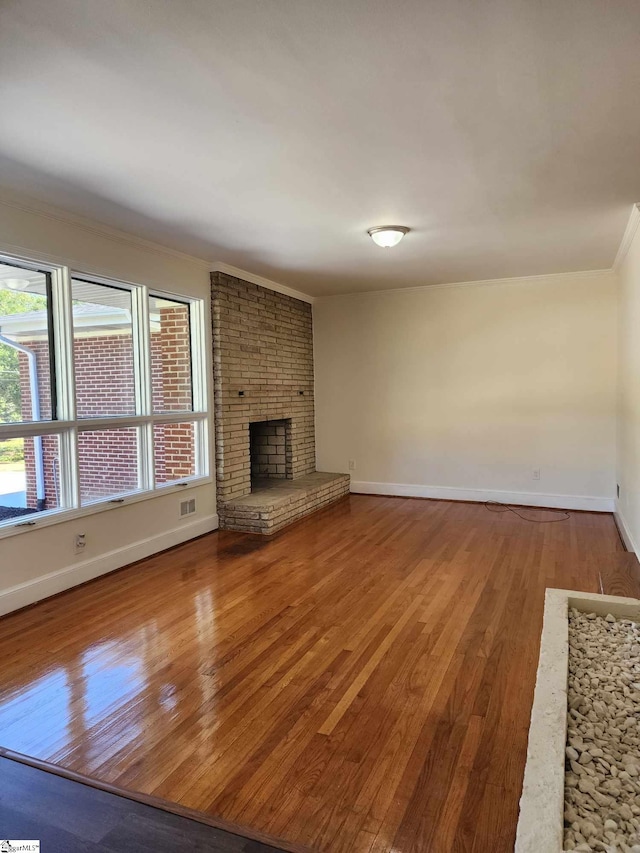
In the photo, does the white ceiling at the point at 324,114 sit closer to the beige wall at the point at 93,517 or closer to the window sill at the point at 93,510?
the beige wall at the point at 93,517

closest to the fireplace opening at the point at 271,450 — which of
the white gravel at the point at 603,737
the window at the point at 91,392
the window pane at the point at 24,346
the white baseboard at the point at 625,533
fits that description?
the window at the point at 91,392

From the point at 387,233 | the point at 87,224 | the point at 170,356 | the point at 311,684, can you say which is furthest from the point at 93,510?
the point at 387,233

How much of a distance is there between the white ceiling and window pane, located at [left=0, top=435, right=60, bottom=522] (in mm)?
1510

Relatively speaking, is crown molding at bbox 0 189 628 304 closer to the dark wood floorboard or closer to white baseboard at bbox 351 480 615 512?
white baseboard at bbox 351 480 615 512

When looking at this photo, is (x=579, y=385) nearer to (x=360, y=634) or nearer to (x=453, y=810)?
(x=360, y=634)

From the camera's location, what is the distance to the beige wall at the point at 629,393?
154 inches

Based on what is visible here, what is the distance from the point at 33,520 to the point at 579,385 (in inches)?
202

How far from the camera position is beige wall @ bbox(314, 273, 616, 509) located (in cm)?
566

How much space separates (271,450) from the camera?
661cm

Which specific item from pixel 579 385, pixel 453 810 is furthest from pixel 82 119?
pixel 579 385

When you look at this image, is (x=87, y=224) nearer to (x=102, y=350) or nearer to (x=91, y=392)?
(x=102, y=350)

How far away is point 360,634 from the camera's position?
294 centimetres

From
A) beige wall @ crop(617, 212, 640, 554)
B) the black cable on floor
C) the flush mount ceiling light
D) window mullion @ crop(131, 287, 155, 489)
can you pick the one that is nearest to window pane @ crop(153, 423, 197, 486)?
window mullion @ crop(131, 287, 155, 489)

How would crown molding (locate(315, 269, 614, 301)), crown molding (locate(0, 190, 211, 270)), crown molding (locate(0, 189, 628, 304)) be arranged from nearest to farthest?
crown molding (locate(0, 190, 211, 270)) → crown molding (locate(0, 189, 628, 304)) → crown molding (locate(315, 269, 614, 301))
